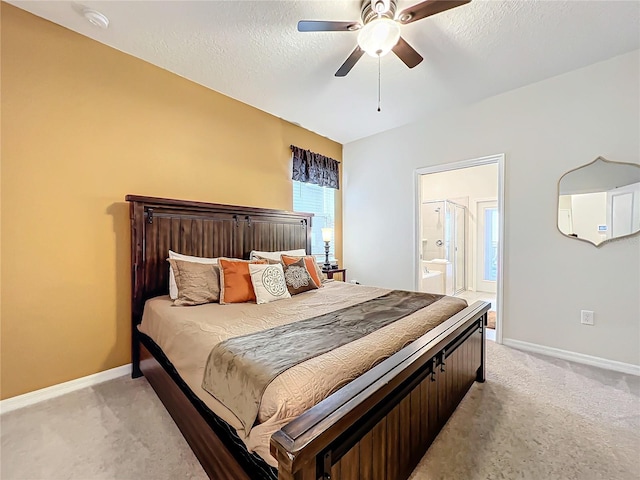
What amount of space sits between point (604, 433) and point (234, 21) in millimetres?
3793

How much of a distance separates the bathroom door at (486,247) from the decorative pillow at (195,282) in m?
5.89

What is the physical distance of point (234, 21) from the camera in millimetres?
2100

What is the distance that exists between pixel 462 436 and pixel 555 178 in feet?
8.77

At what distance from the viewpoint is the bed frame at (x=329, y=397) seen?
90 centimetres

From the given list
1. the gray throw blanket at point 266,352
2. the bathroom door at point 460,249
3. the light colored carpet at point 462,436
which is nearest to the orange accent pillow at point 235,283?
the gray throw blanket at point 266,352

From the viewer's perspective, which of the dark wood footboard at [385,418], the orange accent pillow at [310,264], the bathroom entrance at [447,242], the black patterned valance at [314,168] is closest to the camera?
the dark wood footboard at [385,418]

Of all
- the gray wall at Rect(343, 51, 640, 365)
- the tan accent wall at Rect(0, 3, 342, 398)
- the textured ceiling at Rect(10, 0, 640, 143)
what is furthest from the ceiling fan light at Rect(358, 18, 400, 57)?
the tan accent wall at Rect(0, 3, 342, 398)

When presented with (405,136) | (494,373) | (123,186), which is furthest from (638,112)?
(123,186)

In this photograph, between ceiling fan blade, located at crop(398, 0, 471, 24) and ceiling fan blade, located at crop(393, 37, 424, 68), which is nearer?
ceiling fan blade, located at crop(398, 0, 471, 24)

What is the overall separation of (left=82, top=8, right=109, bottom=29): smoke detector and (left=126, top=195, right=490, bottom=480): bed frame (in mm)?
1318

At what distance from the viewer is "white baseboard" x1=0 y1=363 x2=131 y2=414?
1.97m

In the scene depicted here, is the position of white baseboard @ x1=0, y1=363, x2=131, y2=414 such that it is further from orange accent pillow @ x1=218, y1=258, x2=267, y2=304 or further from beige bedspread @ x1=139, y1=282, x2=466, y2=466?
orange accent pillow @ x1=218, y1=258, x2=267, y2=304

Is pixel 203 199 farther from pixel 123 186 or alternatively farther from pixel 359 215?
pixel 359 215

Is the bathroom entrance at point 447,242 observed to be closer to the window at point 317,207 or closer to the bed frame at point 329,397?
the window at point 317,207
